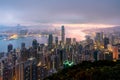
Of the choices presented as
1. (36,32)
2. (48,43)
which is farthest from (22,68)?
(48,43)

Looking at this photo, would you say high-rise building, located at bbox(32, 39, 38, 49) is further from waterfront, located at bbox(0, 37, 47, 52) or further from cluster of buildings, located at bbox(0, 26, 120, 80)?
waterfront, located at bbox(0, 37, 47, 52)

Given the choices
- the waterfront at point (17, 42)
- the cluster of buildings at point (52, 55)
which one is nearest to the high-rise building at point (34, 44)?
the cluster of buildings at point (52, 55)

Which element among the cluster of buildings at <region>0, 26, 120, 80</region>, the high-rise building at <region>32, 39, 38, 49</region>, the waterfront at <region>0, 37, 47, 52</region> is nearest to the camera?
the cluster of buildings at <region>0, 26, 120, 80</region>

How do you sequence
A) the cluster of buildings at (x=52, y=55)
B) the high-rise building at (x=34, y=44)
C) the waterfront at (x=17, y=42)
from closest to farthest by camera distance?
the cluster of buildings at (x=52, y=55), the waterfront at (x=17, y=42), the high-rise building at (x=34, y=44)

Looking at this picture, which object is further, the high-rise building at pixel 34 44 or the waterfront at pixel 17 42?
the high-rise building at pixel 34 44

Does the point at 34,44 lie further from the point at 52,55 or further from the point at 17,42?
the point at 52,55

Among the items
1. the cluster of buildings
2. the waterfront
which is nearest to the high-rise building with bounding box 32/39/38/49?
the cluster of buildings

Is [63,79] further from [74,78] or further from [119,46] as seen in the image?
[119,46]

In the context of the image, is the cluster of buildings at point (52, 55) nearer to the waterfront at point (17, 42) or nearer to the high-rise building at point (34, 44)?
the high-rise building at point (34, 44)
